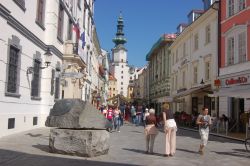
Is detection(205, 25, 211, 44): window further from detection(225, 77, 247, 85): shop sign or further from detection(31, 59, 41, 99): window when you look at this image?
detection(31, 59, 41, 99): window

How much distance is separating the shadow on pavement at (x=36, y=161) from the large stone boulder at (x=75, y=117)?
1.05 m

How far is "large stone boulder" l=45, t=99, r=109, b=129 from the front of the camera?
11.6m

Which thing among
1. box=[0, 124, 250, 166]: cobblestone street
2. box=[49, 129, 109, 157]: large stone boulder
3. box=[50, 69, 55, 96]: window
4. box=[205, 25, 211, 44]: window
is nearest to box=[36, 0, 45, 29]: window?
box=[50, 69, 55, 96]: window

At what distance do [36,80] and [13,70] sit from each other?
399cm

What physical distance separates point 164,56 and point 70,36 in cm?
2839

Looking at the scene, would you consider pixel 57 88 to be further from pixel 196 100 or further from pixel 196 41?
pixel 196 41

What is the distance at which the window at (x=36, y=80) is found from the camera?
64.5 feet

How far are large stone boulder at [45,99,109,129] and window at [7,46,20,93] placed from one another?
4405 millimetres

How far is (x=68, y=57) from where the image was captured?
2647 cm

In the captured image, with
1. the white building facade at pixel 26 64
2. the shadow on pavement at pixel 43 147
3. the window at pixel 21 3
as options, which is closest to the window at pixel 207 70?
the white building facade at pixel 26 64

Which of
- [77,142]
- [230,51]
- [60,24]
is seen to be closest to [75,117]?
[77,142]

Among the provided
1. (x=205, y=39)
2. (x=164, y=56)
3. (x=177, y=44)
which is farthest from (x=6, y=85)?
(x=164, y=56)

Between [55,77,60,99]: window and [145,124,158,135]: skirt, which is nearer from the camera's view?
[145,124,158,135]: skirt

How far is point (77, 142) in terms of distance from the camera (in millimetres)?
11398
